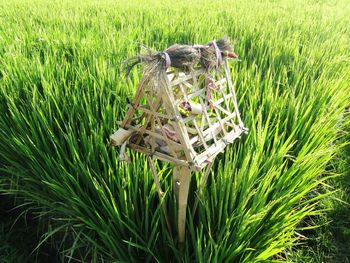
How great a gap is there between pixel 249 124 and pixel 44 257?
97cm

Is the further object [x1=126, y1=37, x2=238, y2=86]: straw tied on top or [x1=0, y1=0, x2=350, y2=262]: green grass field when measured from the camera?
[x1=0, y1=0, x2=350, y2=262]: green grass field

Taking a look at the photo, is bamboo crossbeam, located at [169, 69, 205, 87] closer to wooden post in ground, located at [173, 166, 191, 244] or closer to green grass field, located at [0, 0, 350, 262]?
wooden post in ground, located at [173, 166, 191, 244]

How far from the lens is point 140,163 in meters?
1.20

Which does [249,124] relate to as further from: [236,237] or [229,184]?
[236,237]

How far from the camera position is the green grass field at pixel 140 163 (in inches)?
43.0

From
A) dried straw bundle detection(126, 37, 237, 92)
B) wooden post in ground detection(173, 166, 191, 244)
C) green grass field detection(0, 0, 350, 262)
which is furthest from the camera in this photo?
green grass field detection(0, 0, 350, 262)

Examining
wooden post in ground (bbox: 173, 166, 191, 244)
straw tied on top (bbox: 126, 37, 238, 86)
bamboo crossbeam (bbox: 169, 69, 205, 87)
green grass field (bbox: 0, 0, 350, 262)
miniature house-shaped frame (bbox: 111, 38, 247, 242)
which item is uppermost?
straw tied on top (bbox: 126, 37, 238, 86)

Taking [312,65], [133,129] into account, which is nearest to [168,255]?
[133,129]

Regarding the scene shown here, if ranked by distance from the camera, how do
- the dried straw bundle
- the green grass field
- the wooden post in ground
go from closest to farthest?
1. the dried straw bundle
2. the wooden post in ground
3. the green grass field

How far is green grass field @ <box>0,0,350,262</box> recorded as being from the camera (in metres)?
1.09

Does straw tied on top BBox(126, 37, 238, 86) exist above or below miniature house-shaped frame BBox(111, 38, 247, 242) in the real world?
above

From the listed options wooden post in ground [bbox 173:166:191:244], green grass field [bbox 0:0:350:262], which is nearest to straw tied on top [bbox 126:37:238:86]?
wooden post in ground [bbox 173:166:191:244]

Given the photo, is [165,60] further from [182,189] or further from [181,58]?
[182,189]

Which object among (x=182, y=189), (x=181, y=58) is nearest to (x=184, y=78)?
(x=181, y=58)
